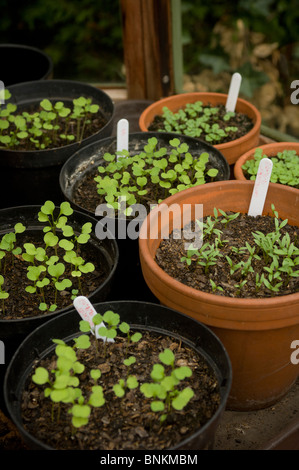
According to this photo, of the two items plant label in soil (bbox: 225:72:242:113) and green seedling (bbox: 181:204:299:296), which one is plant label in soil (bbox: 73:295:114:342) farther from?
plant label in soil (bbox: 225:72:242:113)

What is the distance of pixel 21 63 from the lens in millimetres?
2789

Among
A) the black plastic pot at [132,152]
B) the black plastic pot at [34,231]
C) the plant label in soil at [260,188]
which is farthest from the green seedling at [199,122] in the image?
the black plastic pot at [34,231]

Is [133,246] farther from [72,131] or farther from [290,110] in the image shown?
[290,110]

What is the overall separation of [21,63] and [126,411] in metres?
2.27

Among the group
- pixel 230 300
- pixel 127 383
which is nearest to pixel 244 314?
pixel 230 300

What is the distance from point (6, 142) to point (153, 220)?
83 cm

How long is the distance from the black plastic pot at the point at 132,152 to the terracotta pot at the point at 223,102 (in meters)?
0.09

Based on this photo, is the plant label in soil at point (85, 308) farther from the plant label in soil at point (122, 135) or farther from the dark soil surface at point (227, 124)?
the dark soil surface at point (227, 124)

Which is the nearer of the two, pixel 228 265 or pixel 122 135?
pixel 228 265

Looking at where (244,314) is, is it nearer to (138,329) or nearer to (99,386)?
(138,329)

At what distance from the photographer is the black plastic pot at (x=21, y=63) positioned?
2707 millimetres

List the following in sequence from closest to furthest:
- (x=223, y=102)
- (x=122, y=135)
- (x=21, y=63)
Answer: (x=122, y=135) → (x=223, y=102) → (x=21, y=63)
